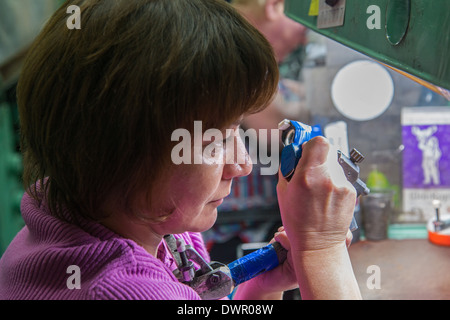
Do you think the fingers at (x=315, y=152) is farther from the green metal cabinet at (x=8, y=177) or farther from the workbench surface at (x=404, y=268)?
the green metal cabinet at (x=8, y=177)

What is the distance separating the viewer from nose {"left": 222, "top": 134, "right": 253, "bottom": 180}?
0.70m

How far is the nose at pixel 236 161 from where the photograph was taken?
701mm

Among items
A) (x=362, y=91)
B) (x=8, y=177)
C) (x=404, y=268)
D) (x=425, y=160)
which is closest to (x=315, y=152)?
(x=404, y=268)

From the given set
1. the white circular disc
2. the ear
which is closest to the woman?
the white circular disc

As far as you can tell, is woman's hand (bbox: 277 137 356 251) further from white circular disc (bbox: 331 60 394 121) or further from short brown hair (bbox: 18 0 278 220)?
Result: white circular disc (bbox: 331 60 394 121)

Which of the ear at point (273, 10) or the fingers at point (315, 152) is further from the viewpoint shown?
the ear at point (273, 10)

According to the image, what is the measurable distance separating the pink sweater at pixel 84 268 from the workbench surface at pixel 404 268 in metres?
0.45

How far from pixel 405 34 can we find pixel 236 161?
1.03 feet

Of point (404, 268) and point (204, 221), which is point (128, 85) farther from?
point (404, 268)

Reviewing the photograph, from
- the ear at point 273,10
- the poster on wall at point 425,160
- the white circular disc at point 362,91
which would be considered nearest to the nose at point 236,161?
the white circular disc at point 362,91

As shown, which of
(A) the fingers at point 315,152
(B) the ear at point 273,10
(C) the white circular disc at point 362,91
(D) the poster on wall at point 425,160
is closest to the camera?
(A) the fingers at point 315,152

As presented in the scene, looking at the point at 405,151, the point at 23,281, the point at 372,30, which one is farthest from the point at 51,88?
the point at 405,151

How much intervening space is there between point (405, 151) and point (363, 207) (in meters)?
0.31

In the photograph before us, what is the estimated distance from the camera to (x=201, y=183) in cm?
67
